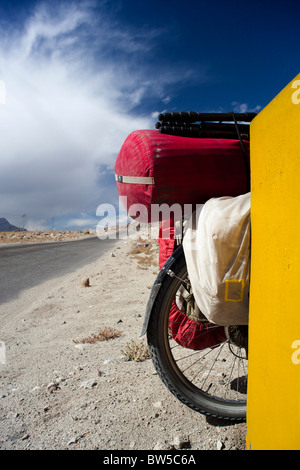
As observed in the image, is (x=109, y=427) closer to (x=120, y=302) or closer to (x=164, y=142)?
(x=164, y=142)

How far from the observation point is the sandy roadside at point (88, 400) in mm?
1760

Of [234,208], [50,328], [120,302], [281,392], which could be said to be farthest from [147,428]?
[120,302]

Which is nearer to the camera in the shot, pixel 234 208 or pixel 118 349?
pixel 234 208

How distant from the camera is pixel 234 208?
149 cm

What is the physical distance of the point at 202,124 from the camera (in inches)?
78.0

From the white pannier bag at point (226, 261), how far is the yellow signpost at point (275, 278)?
0.11m

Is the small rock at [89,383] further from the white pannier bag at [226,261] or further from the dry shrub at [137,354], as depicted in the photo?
the white pannier bag at [226,261]

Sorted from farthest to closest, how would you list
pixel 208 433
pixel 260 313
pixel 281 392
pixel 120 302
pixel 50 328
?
pixel 120 302
pixel 50 328
pixel 208 433
pixel 260 313
pixel 281 392

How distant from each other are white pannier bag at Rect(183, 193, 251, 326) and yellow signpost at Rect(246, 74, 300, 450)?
107 millimetres

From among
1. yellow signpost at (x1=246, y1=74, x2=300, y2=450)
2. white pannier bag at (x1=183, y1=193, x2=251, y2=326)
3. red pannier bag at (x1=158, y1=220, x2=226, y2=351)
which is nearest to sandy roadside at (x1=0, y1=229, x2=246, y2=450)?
red pannier bag at (x1=158, y1=220, x2=226, y2=351)

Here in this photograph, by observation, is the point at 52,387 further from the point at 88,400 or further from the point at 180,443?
the point at 180,443

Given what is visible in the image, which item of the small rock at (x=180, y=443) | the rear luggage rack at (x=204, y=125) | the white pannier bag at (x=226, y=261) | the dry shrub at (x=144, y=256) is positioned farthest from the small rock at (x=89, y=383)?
the dry shrub at (x=144, y=256)

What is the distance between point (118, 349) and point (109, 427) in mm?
1304

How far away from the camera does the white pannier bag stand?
144cm
